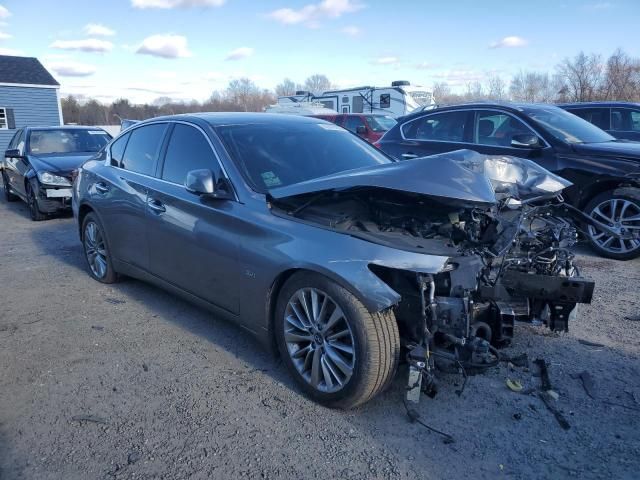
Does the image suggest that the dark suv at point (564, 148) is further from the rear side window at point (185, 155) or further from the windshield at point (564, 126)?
the rear side window at point (185, 155)

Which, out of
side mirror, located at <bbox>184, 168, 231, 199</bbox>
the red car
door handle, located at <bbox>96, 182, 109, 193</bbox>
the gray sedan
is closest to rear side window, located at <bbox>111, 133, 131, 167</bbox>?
door handle, located at <bbox>96, 182, 109, 193</bbox>

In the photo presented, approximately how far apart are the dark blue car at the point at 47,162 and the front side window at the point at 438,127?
6.02 metres

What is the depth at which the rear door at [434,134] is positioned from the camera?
23.6 feet

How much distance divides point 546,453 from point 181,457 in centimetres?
189

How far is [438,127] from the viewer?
295 inches

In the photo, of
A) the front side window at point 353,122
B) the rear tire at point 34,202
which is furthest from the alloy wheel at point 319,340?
the front side window at point 353,122

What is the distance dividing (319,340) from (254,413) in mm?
580

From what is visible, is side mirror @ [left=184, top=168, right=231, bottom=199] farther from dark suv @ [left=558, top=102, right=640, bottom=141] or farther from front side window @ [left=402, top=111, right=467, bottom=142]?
dark suv @ [left=558, top=102, right=640, bottom=141]

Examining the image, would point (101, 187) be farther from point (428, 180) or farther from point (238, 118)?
point (428, 180)

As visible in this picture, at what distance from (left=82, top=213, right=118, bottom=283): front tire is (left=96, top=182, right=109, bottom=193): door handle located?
1.05 feet

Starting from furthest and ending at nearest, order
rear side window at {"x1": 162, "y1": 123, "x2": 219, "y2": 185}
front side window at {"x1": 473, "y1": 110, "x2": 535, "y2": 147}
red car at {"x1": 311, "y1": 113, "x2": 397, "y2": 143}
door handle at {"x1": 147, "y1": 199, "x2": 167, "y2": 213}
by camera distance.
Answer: red car at {"x1": 311, "y1": 113, "x2": 397, "y2": 143}, front side window at {"x1": 473, "y1": 110, "x2": 535, "y2": 147}, door handle at {"x1": 147, "y1": 199, "x2": 167, "y2": 213}, rear side window at {"x1": 162, "y1": 123, "x2": 219, "y2": 185}

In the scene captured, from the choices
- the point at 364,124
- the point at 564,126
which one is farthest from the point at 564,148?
the point at 364,124

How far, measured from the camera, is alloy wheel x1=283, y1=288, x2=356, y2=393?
9.76 ft

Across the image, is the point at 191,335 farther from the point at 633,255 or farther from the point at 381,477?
the point at 633,255
